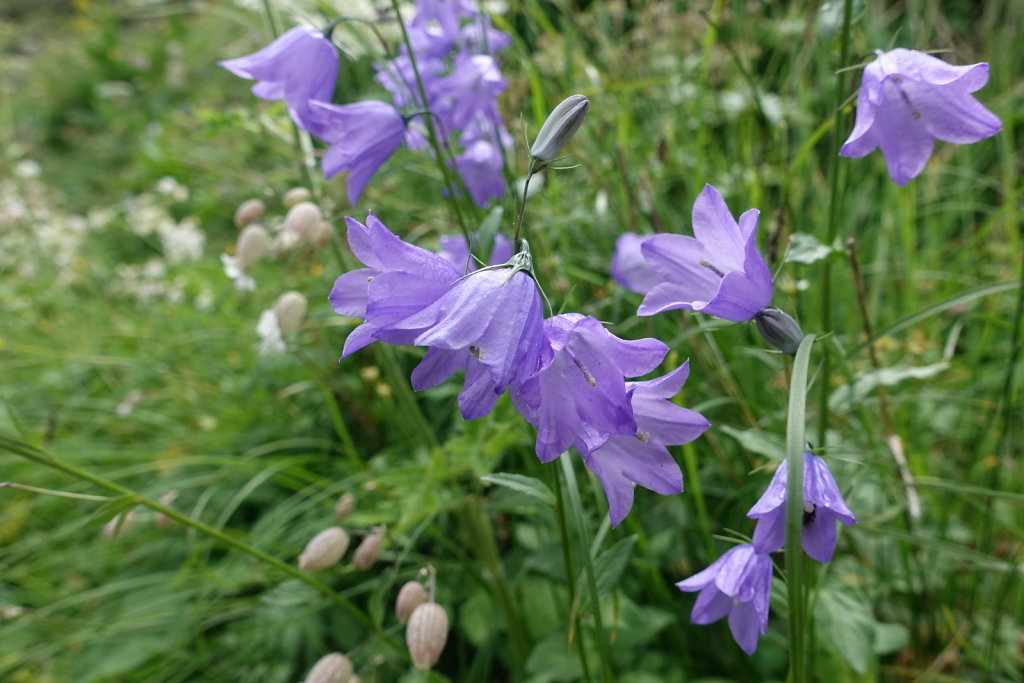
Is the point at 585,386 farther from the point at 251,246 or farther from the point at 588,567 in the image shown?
the point at 251,246

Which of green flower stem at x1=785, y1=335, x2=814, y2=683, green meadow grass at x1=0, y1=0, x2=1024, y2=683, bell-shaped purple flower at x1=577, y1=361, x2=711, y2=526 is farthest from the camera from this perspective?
green meadow grass at x1=0, y1=0, x2=1024, y2=683

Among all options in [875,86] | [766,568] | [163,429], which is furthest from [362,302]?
[163,429]

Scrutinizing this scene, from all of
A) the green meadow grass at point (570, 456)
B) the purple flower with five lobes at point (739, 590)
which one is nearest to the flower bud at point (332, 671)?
the green meadow grass at point (570, 456)

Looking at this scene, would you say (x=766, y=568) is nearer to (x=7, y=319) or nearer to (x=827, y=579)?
(x=827, y=579)

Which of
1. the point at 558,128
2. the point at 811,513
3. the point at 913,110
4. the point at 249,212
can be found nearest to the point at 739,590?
the point at 811,513

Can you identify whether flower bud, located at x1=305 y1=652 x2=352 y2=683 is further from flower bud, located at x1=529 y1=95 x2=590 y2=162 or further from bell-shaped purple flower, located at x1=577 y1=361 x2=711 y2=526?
Answer: flower bud, located at x1=529 y1=95 x2=590 y2=162

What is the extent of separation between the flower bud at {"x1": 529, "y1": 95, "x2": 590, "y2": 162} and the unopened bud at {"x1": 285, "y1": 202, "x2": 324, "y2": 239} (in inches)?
24.6

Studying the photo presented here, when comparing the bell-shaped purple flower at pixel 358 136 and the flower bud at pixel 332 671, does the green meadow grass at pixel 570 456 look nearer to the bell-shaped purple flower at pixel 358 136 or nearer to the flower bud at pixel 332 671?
the flower bud at pixel 332 671

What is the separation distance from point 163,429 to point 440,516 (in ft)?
4.45

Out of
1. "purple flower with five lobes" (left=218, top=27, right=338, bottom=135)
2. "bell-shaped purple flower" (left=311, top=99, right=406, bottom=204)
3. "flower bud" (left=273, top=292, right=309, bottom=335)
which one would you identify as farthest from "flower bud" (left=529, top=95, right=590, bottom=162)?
"flower bud" (left=273, top=292, right=309, bottom=335)

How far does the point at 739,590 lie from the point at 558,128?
1.86 ft

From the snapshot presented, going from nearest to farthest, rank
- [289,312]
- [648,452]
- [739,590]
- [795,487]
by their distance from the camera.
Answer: [795,487]
[648,452]
[739,590]
[289,312]

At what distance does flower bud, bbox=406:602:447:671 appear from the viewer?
3.24ft

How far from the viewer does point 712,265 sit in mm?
844
